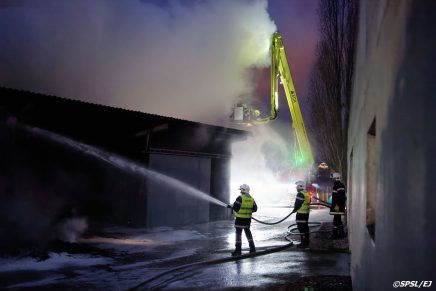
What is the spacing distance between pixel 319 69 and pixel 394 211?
18255 millimetres

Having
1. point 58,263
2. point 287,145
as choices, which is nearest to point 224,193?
point 58,263

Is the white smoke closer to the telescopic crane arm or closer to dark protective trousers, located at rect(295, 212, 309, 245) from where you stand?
the telescopic crane arm

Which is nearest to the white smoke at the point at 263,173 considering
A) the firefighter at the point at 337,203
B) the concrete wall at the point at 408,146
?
the firefighter at the point at 337,203

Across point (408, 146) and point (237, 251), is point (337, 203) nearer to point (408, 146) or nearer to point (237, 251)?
point (237, 251)

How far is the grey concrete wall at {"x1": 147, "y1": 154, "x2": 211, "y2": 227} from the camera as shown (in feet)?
48.5

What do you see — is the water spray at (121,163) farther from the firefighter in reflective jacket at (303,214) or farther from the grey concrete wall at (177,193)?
the firefighter in reflective jacket at (303,214)

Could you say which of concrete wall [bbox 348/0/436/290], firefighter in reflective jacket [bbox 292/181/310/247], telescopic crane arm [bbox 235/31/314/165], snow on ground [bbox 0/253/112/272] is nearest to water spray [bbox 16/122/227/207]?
firefighter in reflective jacket [bbox 292/181/310/247]

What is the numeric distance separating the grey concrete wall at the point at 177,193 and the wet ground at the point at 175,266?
5.84 feet

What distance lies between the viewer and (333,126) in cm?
1986

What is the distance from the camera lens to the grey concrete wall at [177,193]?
14.8 meters

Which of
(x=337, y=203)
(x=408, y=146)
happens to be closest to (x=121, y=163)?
(x=337, y=203)

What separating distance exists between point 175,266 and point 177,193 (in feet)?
21.9

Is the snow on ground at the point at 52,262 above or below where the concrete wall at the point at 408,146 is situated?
below

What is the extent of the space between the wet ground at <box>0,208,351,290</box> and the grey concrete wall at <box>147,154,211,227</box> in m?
1.78
